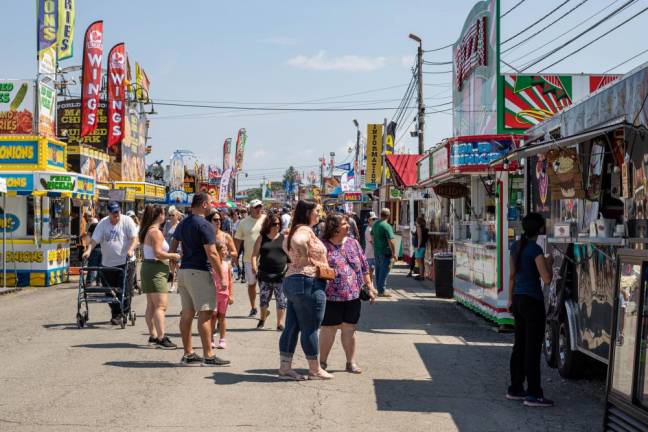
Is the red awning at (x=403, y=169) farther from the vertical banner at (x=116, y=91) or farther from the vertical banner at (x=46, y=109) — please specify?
the vertical banner at (x=46, y=109)

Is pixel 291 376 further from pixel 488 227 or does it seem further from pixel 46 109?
pixel 46 109

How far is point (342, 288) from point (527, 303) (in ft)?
6.57

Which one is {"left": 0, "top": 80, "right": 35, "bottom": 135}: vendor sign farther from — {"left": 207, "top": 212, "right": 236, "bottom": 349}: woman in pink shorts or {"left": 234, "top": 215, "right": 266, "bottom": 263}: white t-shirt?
{"left": 207, "top": 212, "right": 236, "bottom": 349}: woman in pink shorts

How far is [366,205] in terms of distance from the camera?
58969 millimetres

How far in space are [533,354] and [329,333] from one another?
2.26 metres

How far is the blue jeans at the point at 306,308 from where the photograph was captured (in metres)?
8.39

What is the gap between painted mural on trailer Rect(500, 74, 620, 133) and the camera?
15211 mm

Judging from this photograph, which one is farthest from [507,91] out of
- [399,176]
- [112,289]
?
[399,176]

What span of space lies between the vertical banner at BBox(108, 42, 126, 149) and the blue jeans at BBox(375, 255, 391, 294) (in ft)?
52.3

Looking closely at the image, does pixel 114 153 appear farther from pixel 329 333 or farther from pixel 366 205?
pixel 329 333

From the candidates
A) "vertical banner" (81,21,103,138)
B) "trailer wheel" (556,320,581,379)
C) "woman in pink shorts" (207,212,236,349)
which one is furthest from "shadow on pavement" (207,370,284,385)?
"vertical banner" (81,21,103,138)

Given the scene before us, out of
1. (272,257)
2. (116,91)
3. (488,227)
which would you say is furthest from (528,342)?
(116,91)

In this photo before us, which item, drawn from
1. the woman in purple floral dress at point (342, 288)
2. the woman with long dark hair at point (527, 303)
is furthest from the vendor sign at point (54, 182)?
the woman with long dark hair at point (527, 303)

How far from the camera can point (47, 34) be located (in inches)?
938
